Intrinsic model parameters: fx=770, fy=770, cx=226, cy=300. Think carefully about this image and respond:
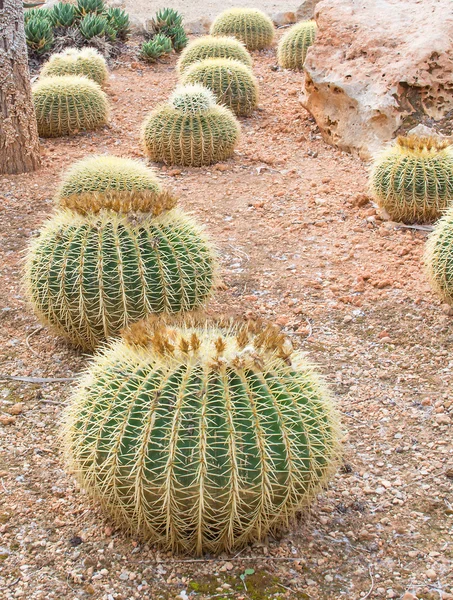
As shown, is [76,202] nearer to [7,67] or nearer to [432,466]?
[432,466]

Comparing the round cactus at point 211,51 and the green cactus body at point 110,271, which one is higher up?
the green cactus body at point 110,271

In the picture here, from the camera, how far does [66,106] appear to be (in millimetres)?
8312

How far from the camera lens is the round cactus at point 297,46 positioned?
36.7ft

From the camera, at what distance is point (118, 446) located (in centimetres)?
261

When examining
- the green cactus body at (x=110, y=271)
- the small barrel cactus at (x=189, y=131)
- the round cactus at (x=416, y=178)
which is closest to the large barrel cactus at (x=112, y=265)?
the green cactus body at (x=110, y=271)

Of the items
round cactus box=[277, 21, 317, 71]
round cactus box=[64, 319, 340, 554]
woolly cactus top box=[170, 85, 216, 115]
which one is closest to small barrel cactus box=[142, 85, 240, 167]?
woolly cactus top box=[170, 85, 216, 115]

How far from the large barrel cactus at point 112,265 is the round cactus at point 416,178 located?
242cm

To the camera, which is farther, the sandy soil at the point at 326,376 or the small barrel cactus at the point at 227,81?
the small barrel cactus at the point at 227,81

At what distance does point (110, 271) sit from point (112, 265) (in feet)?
0.11

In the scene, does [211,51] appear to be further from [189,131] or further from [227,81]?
[189,131]

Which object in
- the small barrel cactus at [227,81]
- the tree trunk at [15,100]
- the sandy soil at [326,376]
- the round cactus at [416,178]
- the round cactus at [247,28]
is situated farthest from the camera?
the round cactus at [247,28]

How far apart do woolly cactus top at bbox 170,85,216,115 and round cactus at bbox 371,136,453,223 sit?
2.10m

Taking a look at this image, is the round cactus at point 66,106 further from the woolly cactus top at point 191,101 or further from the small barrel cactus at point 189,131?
the woolly cactus top at point 191,101

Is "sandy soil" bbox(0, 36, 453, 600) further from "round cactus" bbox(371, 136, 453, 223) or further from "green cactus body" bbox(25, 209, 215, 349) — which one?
"green cactus body" bbox(25, 209, 215, 349)
